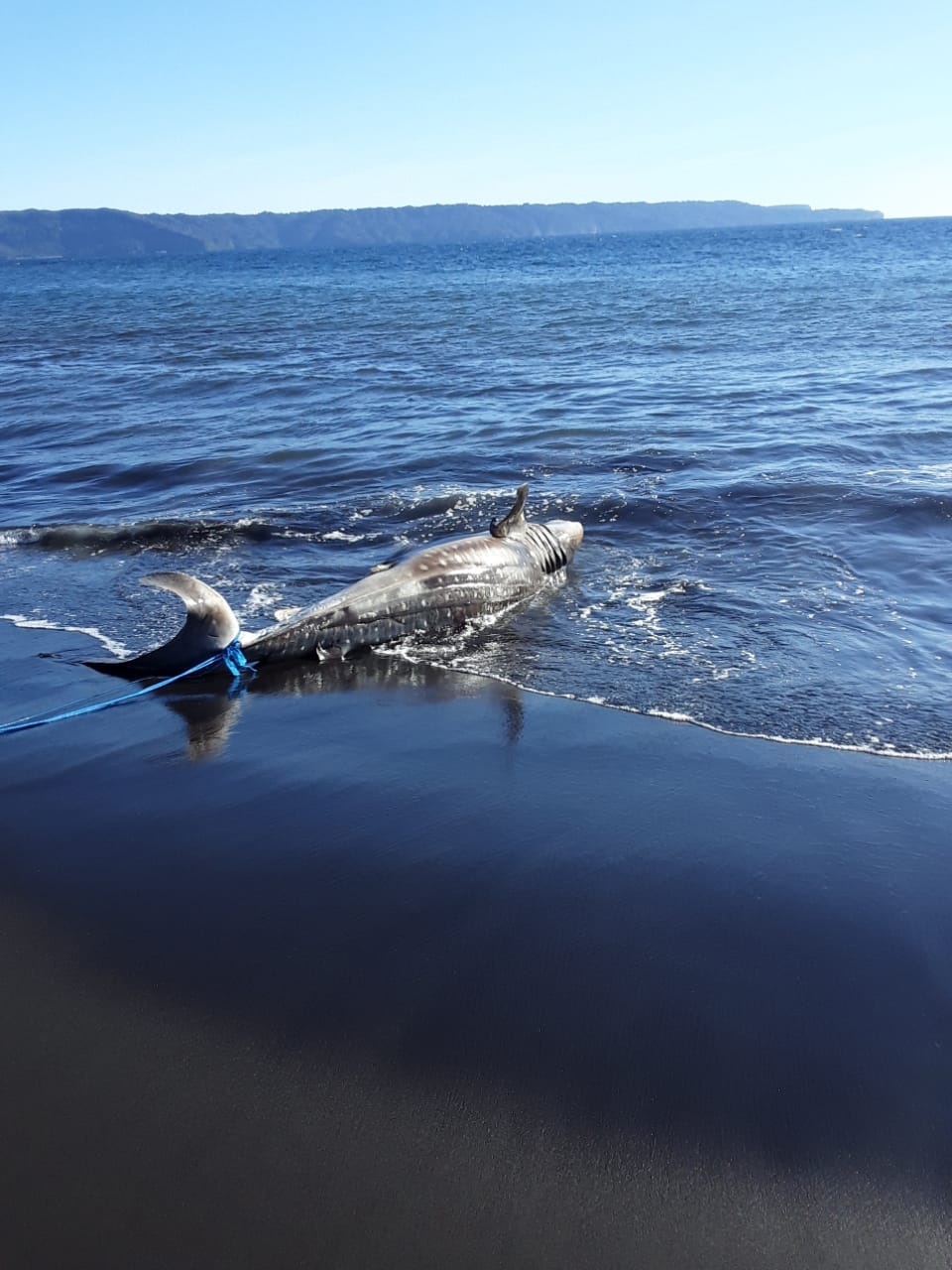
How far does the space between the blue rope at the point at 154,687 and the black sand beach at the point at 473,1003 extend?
23 centimetres

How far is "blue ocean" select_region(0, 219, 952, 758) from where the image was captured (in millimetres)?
8883

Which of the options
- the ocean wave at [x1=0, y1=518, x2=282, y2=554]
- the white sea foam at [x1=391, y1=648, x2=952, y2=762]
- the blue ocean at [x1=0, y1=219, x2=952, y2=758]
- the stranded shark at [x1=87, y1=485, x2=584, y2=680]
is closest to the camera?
the white sea foam at [x1=391, y1=648, x2=952, y2=762]

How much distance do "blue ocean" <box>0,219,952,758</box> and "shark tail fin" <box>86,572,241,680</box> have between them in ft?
1.00

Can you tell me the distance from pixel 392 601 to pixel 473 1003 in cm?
518

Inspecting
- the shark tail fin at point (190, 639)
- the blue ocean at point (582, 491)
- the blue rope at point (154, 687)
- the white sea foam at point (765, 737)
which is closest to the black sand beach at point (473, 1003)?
the white sea foam at point (765, 737)

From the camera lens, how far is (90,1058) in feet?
14.4

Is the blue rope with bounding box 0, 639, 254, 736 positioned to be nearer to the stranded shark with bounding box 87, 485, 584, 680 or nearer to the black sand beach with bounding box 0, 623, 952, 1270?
the stranded shark with bounding box 87, 485, 584, 680

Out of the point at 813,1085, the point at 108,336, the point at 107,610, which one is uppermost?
the point at 813,1085

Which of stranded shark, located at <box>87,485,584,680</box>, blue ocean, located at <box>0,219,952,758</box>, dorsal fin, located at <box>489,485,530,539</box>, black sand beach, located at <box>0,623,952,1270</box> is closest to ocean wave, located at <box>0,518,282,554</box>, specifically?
blue ocean, located at <box>0,219,952,758</box>

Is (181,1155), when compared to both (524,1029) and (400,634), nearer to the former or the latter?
(524,1029)

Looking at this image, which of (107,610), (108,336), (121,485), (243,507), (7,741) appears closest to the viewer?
(7,741)

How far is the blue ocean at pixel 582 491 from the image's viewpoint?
888cm

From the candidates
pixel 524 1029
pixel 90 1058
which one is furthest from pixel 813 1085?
pixel 90 1058

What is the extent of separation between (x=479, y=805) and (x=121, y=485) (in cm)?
1090
